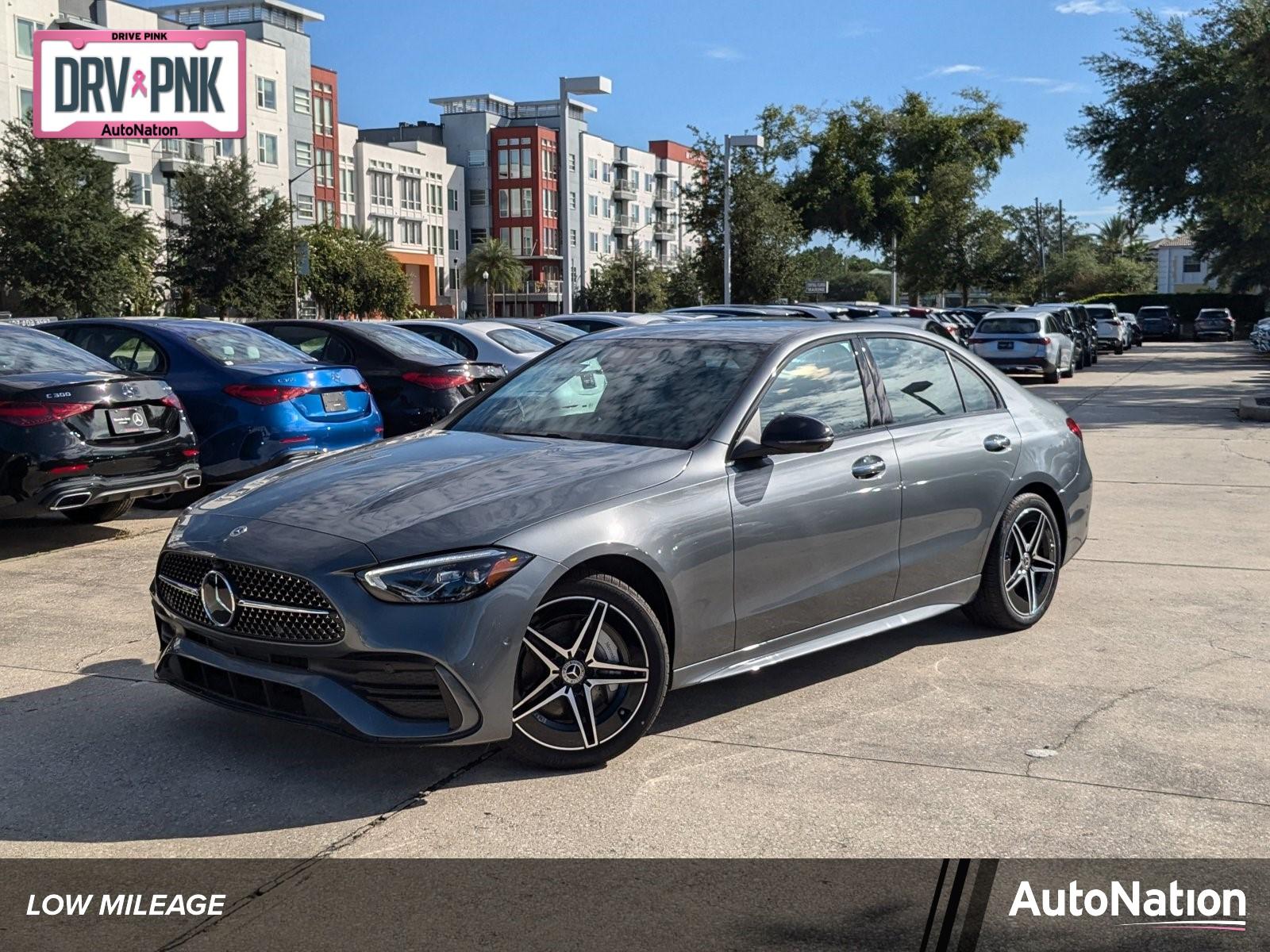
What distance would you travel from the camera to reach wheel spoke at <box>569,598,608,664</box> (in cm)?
459

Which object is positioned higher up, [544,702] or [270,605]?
[270,605]

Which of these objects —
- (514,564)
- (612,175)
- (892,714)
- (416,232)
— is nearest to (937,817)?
(892,714)

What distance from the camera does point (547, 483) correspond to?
4.80 meters

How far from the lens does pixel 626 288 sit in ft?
309

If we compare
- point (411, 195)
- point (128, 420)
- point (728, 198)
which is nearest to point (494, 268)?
point (411, 195)

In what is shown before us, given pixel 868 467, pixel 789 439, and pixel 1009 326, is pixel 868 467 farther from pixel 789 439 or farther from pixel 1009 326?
pixel 1009 326

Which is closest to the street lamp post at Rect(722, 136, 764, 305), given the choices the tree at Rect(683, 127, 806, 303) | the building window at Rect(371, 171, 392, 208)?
the tree at Rect(683, 127, 806, 303)

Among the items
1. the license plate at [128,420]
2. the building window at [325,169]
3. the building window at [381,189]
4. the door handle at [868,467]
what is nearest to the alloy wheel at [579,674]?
the door handle at [868,467]

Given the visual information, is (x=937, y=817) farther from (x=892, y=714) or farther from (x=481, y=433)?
(x=481, y=433)

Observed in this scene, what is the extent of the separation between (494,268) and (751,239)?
167ft

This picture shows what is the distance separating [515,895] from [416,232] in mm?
91818

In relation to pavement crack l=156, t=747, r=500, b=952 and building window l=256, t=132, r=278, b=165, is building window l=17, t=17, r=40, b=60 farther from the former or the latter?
pavement crack l=156, t=747, r=500, b=952

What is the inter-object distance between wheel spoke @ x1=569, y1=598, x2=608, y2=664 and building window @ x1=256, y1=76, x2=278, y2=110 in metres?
69.3

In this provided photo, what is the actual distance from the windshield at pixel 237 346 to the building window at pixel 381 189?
77805 mm
